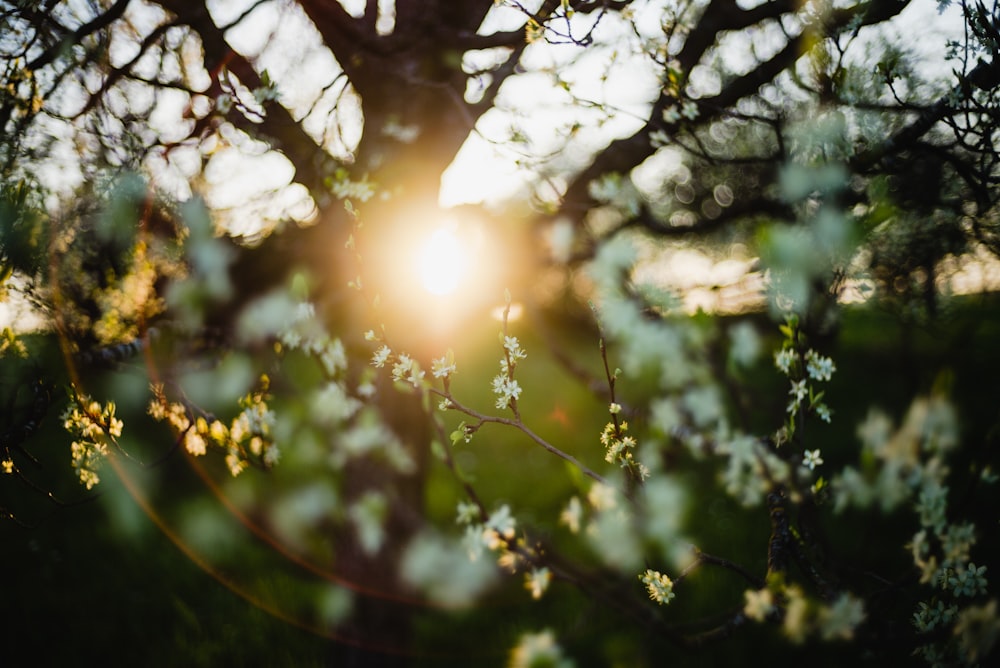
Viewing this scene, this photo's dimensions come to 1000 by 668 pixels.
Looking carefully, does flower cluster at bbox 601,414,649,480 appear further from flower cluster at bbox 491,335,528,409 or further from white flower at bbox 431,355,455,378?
white flower at bbox 431,355,455,378

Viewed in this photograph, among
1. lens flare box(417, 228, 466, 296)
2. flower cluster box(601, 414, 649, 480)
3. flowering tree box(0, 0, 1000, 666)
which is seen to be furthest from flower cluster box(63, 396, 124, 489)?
flower cluster box(601, 414, 649, 480)

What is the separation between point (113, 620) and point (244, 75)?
4.56 m

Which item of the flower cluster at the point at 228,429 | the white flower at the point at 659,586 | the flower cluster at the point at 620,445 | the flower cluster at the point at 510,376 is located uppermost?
the flower cluster at the point at 510,376

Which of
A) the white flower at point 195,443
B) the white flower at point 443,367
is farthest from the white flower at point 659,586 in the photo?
the white flower at point 195,443

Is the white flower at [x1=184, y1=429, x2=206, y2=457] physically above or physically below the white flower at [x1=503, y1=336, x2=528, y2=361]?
below

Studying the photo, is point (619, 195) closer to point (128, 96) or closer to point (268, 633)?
point (128, 96)

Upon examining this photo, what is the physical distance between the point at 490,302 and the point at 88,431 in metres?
2.32

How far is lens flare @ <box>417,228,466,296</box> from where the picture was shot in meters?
2.90

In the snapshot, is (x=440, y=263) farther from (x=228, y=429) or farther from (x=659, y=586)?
(x=659, y=586)

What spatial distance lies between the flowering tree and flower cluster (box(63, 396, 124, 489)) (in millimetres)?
17

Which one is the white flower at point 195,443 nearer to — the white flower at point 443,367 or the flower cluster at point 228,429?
the flower cluster at point 228,429

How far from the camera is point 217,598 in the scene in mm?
4574

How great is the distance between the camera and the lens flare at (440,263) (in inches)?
114

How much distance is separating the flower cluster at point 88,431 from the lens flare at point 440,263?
5.06 ft
